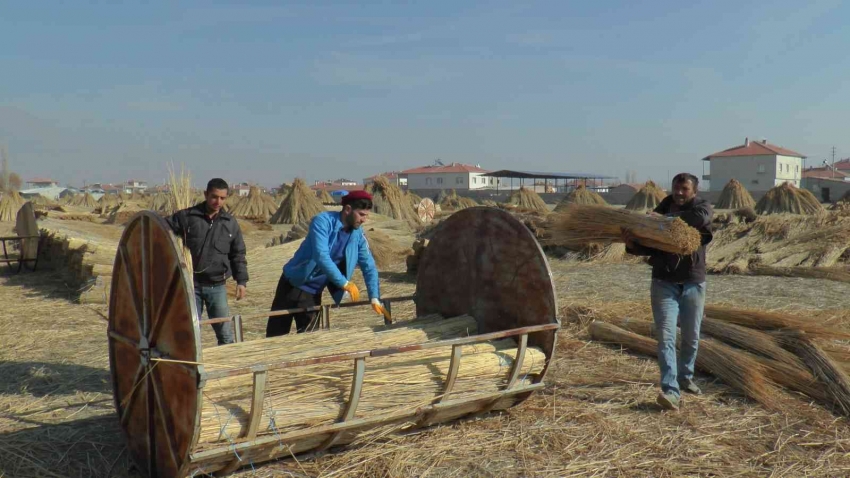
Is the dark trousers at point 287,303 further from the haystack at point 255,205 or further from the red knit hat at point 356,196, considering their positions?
the haystack at point 255,205

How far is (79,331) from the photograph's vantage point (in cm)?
729

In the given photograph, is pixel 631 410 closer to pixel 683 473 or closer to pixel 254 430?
pixel 683 473

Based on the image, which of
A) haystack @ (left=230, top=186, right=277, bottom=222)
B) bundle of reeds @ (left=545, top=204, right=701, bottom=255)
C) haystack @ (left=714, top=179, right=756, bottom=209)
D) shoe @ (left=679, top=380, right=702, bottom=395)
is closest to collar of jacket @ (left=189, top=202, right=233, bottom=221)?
bundle of reeds @ (left=545, top=204, right=701, bottom=255)

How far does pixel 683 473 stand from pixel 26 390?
4623 mm

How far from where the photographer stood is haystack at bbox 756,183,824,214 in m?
26.6

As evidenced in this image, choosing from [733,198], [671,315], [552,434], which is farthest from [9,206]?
[733,198]

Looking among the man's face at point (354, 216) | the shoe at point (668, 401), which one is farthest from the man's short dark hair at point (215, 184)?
the shoe at point (668, 401)

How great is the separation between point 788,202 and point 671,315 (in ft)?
85.1

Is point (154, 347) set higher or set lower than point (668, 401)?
higher

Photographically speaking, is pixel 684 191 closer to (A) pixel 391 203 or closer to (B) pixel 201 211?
(B) pixel 201 211

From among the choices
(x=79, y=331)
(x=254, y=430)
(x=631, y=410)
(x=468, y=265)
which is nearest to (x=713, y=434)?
(x=631, y=410)

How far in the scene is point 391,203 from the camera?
2170 cm

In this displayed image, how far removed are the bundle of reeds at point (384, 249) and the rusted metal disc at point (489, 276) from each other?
7637 mm

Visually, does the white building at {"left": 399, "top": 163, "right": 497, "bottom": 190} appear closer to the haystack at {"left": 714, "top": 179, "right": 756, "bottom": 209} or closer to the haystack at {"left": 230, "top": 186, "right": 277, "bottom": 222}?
the haystack at {"left": 714, "top": 179, "right": 756, "bottom": 209}
